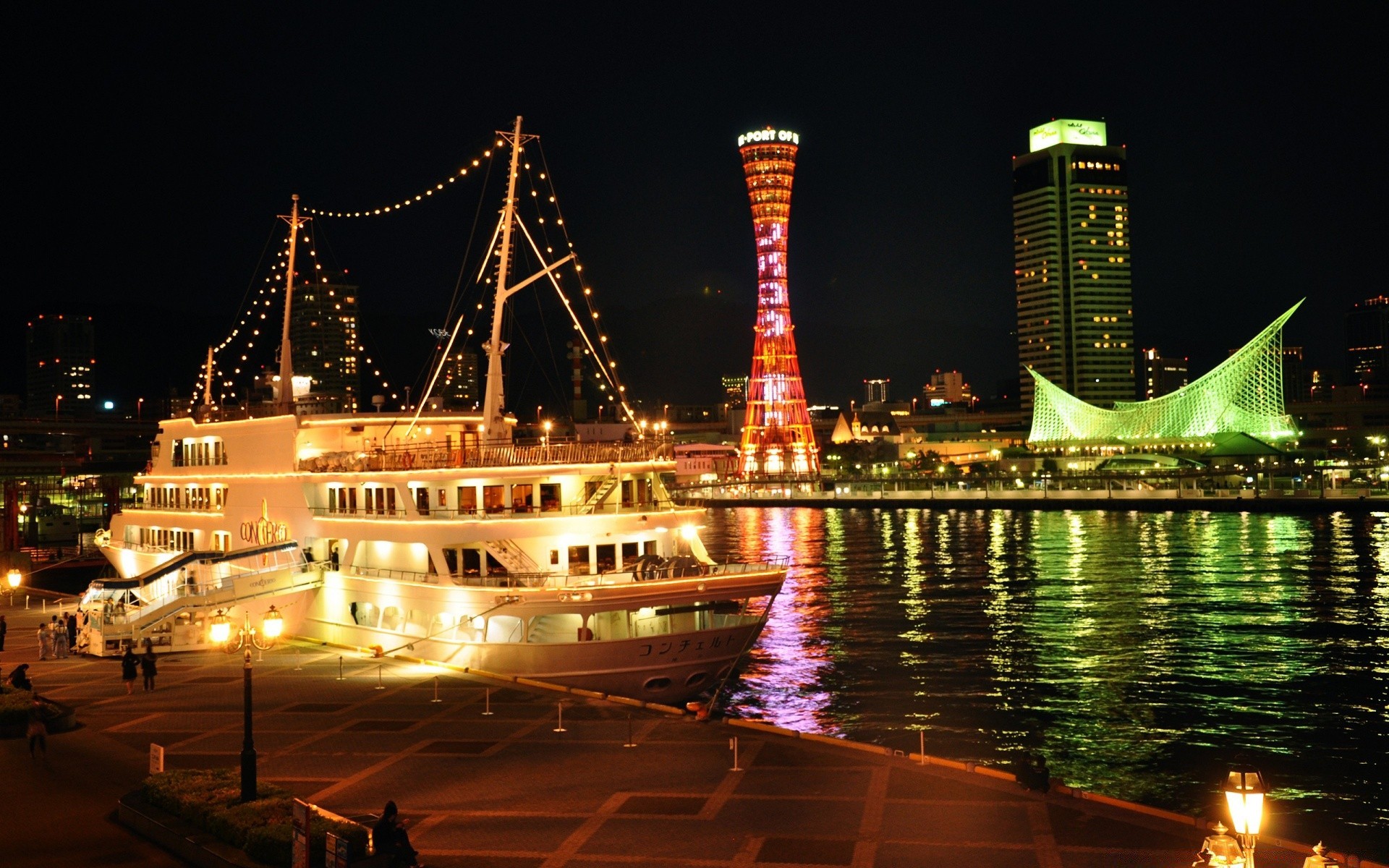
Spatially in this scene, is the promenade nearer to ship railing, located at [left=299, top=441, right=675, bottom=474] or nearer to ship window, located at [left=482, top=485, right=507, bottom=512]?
ship window, located at [left=482, top=485, right=507, bottom=512]

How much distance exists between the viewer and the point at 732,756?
17469 millimetres

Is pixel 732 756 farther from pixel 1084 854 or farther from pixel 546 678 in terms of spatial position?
pixel 546 678

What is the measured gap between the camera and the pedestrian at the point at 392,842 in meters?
12.5

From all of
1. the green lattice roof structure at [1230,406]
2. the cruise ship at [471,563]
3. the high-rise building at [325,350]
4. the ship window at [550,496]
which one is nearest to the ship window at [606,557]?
the cruise ship at [471,563]

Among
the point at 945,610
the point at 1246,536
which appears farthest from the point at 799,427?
the point at 945,610

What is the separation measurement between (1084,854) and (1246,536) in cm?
6296

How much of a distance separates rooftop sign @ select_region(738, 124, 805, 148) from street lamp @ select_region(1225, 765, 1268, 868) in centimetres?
11129

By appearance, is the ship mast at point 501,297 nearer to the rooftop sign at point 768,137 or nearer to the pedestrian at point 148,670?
the pedestrian at point 148,670

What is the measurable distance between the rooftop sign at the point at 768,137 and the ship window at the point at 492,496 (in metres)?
95.5

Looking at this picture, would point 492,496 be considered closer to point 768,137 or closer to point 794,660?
point 794,660

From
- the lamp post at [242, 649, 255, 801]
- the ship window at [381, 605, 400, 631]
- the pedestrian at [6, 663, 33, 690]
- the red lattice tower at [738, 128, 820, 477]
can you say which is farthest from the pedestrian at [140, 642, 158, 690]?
the red lattice tower at [738, 128, 820, 477]

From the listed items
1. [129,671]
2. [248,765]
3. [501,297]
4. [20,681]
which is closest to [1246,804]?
[248,765]

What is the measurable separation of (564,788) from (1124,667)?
21007 mm

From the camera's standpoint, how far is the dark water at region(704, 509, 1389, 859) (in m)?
22.6
